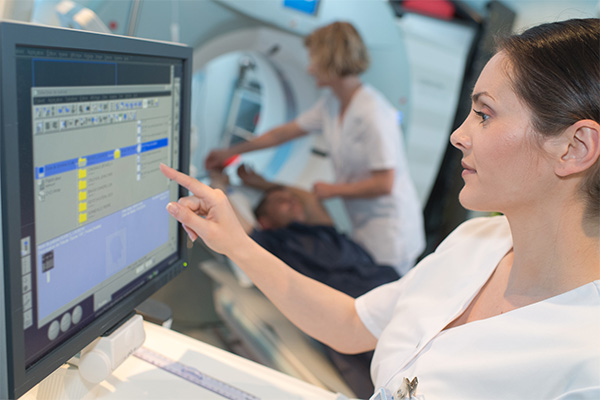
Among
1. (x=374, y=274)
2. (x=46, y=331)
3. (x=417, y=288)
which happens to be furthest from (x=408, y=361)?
(x=374, y=274)

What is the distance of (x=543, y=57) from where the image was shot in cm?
79

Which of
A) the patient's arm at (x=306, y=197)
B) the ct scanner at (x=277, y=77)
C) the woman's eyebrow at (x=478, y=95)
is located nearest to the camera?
the woman's eyebrow at (x=478, y=95)

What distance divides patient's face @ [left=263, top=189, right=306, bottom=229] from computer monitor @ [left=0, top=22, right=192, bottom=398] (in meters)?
1.52

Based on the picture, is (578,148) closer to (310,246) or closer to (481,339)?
(481,339)

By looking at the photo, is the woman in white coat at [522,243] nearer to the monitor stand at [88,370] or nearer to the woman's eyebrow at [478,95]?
the woman's eyebrow at [478,95]

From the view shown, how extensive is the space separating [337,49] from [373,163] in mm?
509

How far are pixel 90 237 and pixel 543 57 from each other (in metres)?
0.74

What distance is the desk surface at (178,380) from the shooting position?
0.84 metres

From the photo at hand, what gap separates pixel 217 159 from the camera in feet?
8.08

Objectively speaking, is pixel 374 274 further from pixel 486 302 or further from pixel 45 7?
pixel 45 7

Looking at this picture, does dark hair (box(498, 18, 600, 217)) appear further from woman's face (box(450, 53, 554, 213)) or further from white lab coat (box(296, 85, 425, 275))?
white lab coat (box(296, 85, 425, 275))

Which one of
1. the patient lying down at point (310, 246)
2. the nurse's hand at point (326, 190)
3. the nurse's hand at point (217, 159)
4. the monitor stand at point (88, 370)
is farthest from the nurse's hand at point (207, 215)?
the nurse's hand at point (217, 159)

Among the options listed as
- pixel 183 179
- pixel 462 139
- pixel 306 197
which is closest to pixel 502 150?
pixel 462 139

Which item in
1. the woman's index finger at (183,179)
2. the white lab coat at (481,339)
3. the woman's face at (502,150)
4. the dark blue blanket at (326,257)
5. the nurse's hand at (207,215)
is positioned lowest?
the dark blue blanket at (326,257)
